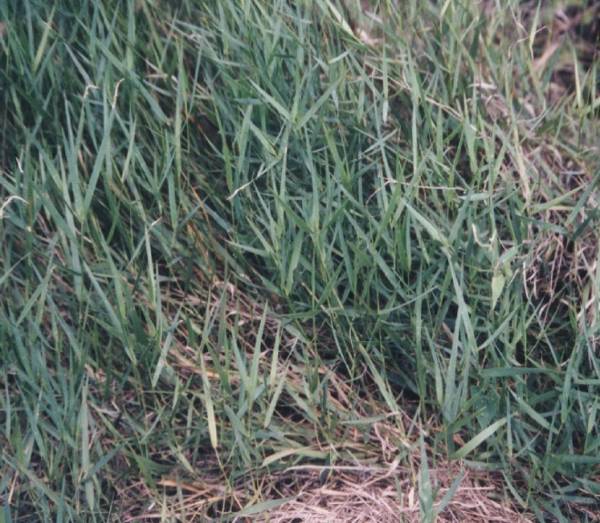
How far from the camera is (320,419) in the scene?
1792 mm

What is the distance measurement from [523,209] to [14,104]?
1.05m

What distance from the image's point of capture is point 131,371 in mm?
1845

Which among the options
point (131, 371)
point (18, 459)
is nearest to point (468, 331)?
point (131, 371)

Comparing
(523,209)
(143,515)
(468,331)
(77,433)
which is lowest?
(143,515)

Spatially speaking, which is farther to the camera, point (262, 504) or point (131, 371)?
point (131, 371)

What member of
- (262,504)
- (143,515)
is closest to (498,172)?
(262,504)

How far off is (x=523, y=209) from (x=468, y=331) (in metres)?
0.31

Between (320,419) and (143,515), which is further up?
(320,419)

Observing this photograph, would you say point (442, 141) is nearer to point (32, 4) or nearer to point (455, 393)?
point (455, 393)

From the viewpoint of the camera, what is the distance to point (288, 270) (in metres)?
1.81

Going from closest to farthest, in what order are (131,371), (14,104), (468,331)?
(468,331) < (131,371) < (14,104)

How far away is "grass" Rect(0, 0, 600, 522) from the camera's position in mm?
1737

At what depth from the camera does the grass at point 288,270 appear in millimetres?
1737

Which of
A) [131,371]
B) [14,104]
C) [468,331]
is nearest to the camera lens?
[468,331]
